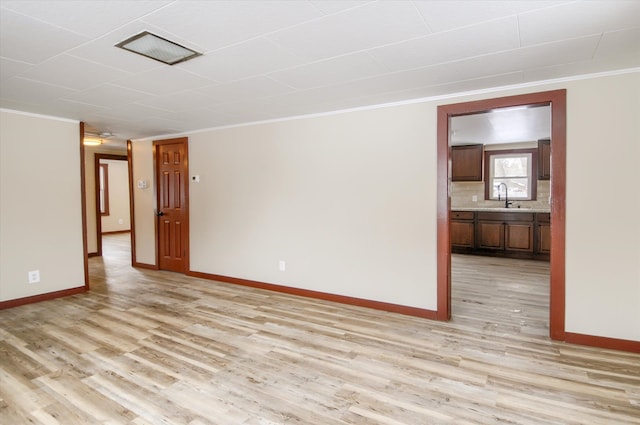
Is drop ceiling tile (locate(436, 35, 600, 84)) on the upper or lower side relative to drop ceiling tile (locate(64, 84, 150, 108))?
lower

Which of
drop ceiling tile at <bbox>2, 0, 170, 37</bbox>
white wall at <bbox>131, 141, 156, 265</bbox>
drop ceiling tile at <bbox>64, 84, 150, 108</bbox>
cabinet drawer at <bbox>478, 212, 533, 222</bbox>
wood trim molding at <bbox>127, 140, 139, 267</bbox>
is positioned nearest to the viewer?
drop ceiling tile at <bbox>2, 0, 170, 37</bbox>

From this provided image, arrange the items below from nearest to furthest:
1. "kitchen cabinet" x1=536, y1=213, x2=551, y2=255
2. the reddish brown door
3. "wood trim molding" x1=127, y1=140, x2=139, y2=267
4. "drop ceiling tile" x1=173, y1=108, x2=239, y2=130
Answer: "drop ceiling tile" x1=173, y1=108, x2=239, y2=130 → the reddish brown door → "wood trim molding" x1=127, y1=140, x2=139, y2=267 → "kitchen cabinet" x1=536, y1=213, x2=551, y2=255

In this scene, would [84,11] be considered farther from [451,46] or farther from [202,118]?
[202,118]

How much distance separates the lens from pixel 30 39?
2188 millimetres

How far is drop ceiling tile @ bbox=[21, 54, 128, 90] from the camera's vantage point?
2.60 metres

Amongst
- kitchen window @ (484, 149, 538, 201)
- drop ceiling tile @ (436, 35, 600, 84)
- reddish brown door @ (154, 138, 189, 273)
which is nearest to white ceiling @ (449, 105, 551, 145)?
kitchen window @ (484, 149, 538, 201)

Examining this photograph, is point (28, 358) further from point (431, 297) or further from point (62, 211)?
point (431, 297)

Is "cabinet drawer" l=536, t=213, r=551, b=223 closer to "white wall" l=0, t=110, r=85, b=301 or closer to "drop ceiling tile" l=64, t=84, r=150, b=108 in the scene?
"drop ceiling tile" l=64, t=84, r=150, b=108

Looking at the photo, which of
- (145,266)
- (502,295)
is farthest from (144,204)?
(502,295)

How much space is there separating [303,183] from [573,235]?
2848 millimetres

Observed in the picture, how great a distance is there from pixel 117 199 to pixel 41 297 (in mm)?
7709

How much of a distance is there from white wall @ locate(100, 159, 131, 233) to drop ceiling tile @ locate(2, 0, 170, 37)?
401 inches

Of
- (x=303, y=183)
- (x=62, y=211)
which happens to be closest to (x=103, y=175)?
(x=62, y=211)

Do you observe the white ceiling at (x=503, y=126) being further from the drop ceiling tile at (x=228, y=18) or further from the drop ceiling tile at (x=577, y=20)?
the drop ceiling tile at (x=228, y=18)
